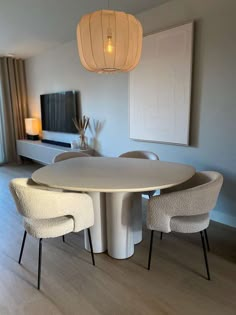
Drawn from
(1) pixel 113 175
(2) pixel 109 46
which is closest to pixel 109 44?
(2) pixel 109 46

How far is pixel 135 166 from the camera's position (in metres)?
2.40

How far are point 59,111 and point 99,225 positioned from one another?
3349 millimetres

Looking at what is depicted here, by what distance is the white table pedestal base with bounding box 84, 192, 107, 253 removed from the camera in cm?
222

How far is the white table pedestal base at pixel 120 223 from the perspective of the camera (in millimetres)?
2115

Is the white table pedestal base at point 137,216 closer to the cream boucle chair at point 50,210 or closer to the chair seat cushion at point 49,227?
the cream boucle chair at point 50,210

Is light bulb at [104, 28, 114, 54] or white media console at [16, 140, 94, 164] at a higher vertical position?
light bulb at [104, 28, 114, 54]

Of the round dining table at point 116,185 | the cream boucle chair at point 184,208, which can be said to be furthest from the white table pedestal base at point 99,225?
the cream boucle chair at point 184,208

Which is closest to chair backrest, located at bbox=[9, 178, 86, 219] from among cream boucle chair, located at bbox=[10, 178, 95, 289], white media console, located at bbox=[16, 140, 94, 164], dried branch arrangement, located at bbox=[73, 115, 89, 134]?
cream boucle chair, located at bbox=[10, 178, 95, 289]

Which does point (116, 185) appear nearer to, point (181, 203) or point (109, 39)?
point (181, 203)

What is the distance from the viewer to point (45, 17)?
326 cm

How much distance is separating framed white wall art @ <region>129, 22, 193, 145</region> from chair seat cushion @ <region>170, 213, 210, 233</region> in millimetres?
1212

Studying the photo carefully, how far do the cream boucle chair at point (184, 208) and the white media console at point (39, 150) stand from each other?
2.66 metres

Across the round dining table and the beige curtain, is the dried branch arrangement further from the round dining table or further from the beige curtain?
the beige curtain

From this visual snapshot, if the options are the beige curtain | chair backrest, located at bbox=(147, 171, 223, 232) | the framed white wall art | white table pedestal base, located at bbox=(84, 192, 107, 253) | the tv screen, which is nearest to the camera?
chair backrest, located at bbox=(147, 171, 223, 232)
